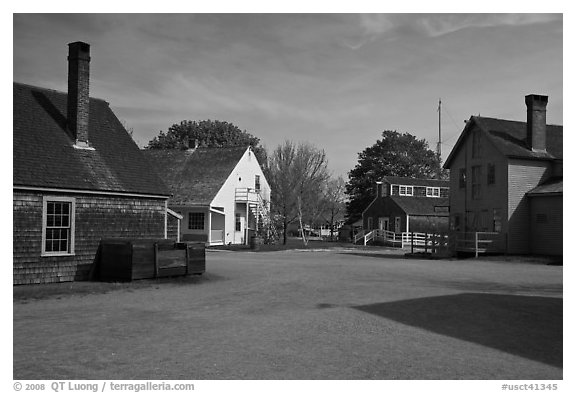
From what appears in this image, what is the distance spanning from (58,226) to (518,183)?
80.7ft

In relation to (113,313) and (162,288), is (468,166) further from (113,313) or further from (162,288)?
(113,313)

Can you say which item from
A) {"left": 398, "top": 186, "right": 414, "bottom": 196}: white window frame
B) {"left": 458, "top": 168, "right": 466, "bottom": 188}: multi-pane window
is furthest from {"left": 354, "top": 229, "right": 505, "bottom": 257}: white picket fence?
{"left": 398, "top": 186, "right": 414, "bottom": 196}: white window frame

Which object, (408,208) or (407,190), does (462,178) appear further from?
(407,190)

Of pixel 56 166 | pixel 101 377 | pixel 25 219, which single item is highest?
pixel 56 166

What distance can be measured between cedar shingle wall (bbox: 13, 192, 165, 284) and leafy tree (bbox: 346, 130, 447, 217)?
62.6m

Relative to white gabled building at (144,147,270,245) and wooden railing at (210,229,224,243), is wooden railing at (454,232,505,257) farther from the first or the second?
wooden railing at (210,229,224,243)

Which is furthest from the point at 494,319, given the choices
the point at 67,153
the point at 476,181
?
the point at 476,181

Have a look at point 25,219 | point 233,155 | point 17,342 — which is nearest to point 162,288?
point 25,219

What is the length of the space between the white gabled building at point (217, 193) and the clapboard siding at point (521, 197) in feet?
60.4

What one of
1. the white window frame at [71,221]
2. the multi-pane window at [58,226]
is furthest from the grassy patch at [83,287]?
the multi-pane window at [58,226]

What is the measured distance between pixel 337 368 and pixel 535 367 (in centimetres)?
277

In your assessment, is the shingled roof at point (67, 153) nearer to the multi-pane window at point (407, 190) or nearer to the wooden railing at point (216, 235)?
the wooden railing at point (216, 235)

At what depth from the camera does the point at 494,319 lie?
12.5 metres

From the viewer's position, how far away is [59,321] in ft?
39.7
